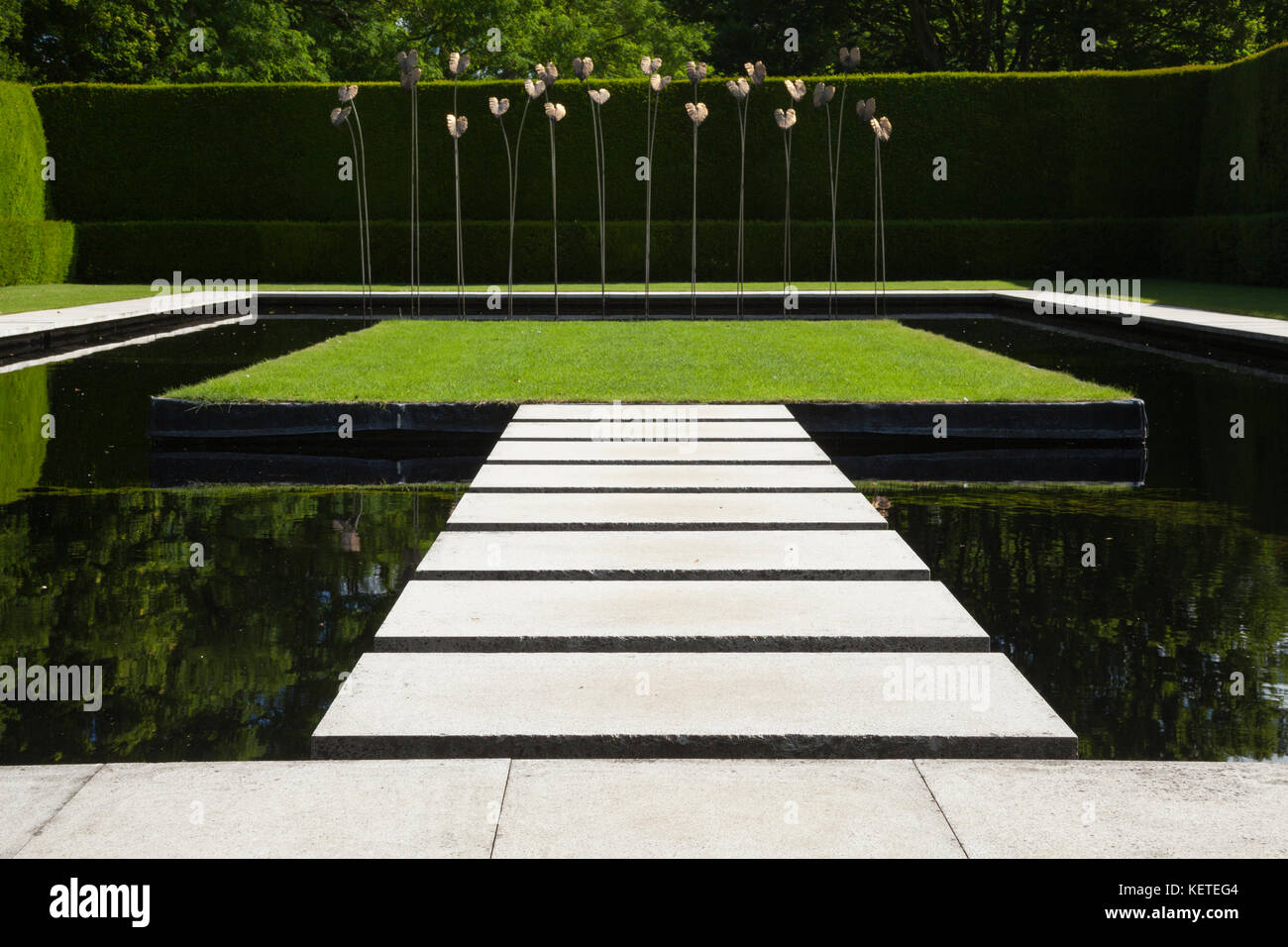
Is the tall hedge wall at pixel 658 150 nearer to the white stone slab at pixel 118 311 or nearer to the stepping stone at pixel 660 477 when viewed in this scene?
the white stone slab at pixel 118 311

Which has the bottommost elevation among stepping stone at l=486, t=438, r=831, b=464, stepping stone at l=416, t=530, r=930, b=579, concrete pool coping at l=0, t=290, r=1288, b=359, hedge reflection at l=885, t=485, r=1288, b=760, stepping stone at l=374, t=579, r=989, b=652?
hedge reflection at l=885, t=485, r=1288, b=760

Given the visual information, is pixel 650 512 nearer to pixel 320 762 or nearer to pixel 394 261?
pixel 320 762

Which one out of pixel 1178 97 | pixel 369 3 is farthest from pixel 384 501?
pixel 369 3

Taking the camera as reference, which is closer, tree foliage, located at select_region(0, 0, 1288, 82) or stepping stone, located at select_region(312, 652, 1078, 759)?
stepping stone, located at select_region(312, 652, 1078, 759)

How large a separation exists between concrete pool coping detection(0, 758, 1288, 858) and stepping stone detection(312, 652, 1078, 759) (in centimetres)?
6

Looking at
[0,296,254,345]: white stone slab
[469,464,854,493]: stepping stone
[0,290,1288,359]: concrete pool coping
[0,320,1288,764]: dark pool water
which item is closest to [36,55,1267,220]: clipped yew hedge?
[0,296,254,345]: white stone slab

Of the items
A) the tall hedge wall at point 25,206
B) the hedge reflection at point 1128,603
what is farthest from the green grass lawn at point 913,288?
the hedge reflection at point 1128,603

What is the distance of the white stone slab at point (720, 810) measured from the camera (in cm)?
204

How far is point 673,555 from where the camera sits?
392 cm

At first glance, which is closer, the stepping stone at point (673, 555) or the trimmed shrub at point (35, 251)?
the stepping stone at point (673, 555)

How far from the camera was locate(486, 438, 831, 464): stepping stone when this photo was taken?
222 inches

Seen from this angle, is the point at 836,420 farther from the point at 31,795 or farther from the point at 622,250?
the point at 622,250

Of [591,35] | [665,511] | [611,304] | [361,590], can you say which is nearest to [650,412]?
[665,511]

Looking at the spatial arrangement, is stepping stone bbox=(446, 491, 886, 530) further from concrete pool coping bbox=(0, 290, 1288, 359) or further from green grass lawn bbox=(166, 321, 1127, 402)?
concrete pool coping bbox=(0, 290, 1288, 359)
